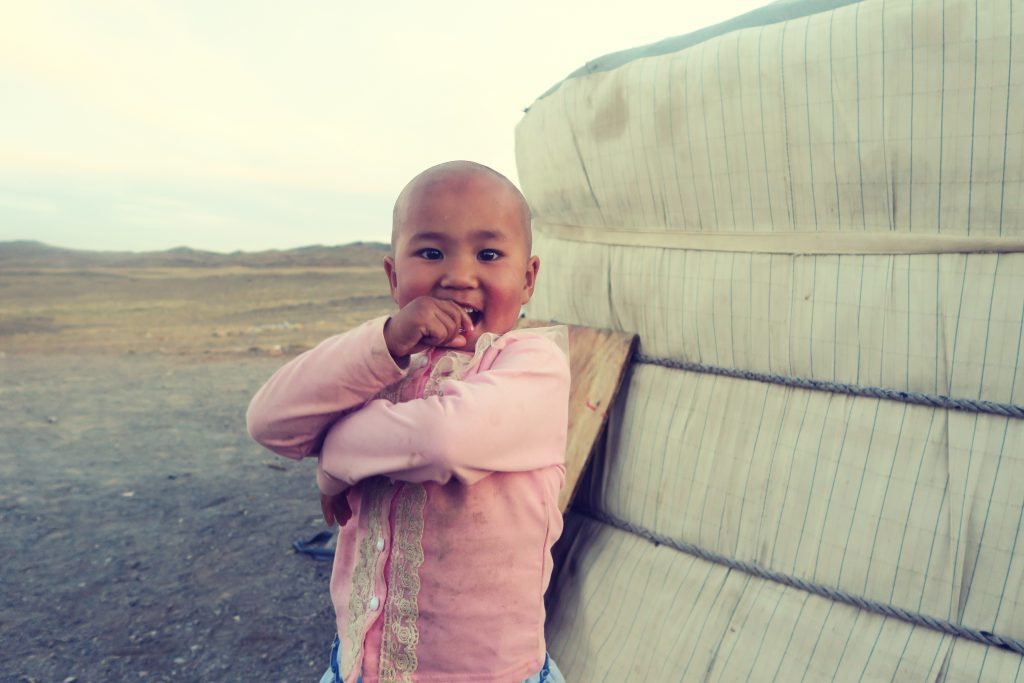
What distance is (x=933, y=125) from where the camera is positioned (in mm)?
1445

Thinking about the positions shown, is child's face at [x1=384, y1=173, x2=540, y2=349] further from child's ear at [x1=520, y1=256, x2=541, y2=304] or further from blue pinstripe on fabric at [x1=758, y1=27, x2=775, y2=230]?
blue pinstripe on fabric at [x1=758, y1=27, x2=775, y2=230]

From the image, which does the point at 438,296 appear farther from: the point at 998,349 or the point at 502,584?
the point at 998,349

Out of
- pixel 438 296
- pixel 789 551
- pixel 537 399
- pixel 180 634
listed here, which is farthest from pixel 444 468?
pixel 180 634

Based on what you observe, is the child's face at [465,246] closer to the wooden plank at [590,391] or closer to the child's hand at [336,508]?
the child's hand at [336,508]

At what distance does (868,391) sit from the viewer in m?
1.58

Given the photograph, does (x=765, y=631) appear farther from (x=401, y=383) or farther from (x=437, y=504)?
(x=401, y=383)

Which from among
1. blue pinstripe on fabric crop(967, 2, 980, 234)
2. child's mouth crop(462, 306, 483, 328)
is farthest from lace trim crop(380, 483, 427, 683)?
blue pinstripe on fabric crop(967, 2, 980, 234)

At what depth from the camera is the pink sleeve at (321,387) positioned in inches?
47.3

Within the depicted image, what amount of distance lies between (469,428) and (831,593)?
0.87 m

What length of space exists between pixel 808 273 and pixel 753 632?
0.71 metres

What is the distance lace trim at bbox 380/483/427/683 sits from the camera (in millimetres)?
1240

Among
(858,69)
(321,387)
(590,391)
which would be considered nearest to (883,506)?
(590,391)

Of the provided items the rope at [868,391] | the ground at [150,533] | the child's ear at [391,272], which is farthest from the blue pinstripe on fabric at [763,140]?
the ground at [150,533]

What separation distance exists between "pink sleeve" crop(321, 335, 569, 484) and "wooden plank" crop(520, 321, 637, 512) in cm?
62
